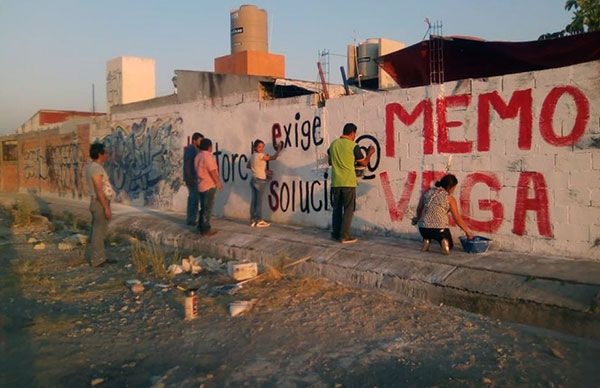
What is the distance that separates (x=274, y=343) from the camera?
14.8 ft

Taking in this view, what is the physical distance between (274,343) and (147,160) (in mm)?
9448

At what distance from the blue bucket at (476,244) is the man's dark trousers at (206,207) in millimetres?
3969

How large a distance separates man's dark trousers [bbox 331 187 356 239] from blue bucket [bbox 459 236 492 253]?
157 cm

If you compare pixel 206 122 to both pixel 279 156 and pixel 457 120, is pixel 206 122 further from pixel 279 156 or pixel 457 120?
pixel 457 120

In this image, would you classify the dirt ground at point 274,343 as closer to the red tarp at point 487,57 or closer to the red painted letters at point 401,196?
the red painted letters at point 401,196

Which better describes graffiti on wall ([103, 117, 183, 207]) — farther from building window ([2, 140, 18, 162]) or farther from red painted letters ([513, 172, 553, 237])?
building window ([2, 140, 18, 162])

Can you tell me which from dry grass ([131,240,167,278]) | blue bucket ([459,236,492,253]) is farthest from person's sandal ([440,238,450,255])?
dry grass ([131,240,167,278])

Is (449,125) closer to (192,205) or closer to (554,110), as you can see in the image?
(554,110)

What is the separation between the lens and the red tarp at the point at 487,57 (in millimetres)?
6328

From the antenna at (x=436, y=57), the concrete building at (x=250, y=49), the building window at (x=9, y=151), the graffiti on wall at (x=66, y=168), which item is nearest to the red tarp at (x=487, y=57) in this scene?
→ the antenna at (x=436, y=57)

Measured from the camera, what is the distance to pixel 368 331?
4.65 metres

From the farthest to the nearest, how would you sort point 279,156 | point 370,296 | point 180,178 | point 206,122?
point 180,178
point 206,122
point 279,156
point 370,296

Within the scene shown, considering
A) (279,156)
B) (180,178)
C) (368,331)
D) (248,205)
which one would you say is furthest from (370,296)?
(180,178)

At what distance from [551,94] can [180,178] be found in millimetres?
8178
